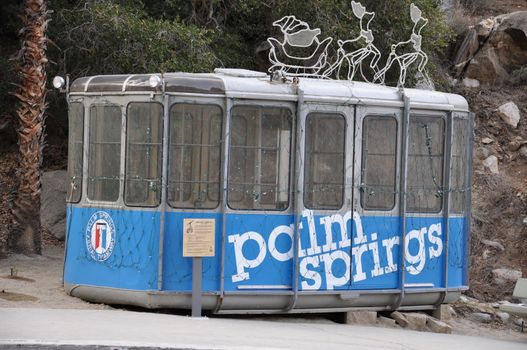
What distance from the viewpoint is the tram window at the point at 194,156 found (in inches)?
481

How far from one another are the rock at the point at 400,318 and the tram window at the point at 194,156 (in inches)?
122

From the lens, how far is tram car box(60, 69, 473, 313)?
1223cm

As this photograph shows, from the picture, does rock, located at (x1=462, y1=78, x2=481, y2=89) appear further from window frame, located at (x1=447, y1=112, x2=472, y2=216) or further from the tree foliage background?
window frame, located at (x1=447, y1=112, x2=472, y2=216)

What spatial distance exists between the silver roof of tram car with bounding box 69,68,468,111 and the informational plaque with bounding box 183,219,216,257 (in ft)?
4.79

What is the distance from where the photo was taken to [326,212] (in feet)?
42.4

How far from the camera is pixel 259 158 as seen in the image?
41.3 ft

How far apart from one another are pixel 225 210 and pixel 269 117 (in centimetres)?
121

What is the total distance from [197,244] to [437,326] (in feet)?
12.1

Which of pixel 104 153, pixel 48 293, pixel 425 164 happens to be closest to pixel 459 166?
pixel 425 164

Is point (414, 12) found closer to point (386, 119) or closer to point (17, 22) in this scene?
Answer: point (386, 119)

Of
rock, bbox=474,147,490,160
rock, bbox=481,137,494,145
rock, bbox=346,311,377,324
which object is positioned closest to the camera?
rock, bbox=346,311,377,324

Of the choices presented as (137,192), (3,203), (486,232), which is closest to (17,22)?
(3,203)

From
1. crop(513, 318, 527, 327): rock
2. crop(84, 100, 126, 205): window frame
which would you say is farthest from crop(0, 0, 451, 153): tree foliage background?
crop(513, 318, 527, 327): rock

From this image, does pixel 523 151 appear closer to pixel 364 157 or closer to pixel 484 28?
pixel 484 28
